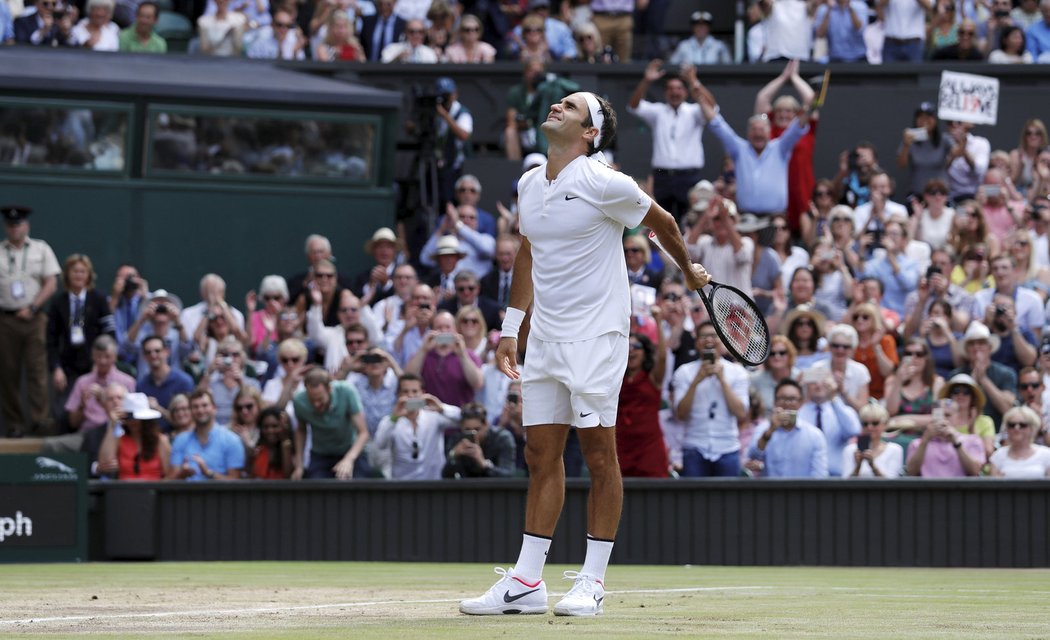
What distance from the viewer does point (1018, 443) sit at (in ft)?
42.9

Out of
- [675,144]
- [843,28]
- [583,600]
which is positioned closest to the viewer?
[583,600]

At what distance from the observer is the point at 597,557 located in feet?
23.3

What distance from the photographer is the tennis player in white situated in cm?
705

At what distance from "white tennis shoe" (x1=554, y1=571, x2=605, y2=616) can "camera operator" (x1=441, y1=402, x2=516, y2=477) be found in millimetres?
6611

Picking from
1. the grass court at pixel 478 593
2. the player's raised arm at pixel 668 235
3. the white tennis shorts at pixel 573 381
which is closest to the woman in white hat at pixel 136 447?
the grass court at pixel 478 593

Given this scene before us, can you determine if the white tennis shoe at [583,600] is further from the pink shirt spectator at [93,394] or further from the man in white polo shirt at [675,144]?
the man in white polo shirt at [675,144]

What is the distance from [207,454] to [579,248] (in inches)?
301

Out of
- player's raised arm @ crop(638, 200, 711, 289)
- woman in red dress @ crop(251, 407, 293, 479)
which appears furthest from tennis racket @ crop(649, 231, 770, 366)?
woman in red dress @ crop(251, 407, 293, 479)

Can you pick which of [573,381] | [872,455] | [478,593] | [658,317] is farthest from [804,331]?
[573,381]

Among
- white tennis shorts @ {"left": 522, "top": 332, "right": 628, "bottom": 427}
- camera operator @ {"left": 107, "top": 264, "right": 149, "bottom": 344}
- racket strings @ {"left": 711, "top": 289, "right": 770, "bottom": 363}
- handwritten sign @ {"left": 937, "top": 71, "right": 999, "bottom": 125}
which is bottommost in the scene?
camera operator @ {"left": 107, "top": 264, "right": 149, "bottom": 344}

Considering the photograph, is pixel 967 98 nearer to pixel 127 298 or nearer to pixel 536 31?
pixel 536 31

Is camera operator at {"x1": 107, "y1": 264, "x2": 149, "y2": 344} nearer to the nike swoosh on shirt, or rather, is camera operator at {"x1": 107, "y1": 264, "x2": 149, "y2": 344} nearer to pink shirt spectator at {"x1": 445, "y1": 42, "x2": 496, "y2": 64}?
pink shirt spectator at {"x1": 445, "y1": 42, "x2": 496, "y2": 64}

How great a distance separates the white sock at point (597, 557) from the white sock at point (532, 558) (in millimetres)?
164

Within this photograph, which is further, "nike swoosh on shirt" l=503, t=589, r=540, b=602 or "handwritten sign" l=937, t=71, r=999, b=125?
"handwritten sign" l=937, t=71, r=999, b=125
